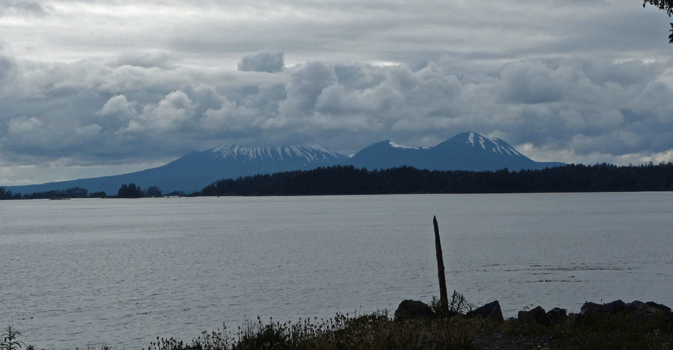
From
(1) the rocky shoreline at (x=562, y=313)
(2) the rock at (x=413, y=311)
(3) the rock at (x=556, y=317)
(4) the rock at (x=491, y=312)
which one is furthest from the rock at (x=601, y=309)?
(2) the rock at (x=413, y=311)

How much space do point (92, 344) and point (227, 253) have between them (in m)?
42.7

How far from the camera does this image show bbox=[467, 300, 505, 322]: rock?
941 inches

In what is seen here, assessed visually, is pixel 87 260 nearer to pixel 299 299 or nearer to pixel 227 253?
pixel 227 253

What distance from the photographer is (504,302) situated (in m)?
34.9

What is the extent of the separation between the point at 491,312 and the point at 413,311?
3.07 meters

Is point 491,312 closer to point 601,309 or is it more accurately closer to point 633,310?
point 601,309

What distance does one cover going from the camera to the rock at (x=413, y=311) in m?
25.1

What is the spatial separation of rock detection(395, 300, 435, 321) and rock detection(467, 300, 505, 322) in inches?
66.7

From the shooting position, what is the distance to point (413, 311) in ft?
83.0

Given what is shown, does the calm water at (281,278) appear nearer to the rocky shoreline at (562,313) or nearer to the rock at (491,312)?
the rock at (491,312)

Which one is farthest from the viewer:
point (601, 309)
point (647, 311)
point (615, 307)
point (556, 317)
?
point (615, 307)

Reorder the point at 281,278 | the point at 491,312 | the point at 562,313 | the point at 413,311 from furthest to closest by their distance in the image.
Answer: the point at 281,278 → the point at 413,311 → the point at 491,312 → the point at 562,313

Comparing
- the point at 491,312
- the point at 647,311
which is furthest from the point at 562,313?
the point at 647,311

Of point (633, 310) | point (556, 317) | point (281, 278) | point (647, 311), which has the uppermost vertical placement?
point (647, 311)
